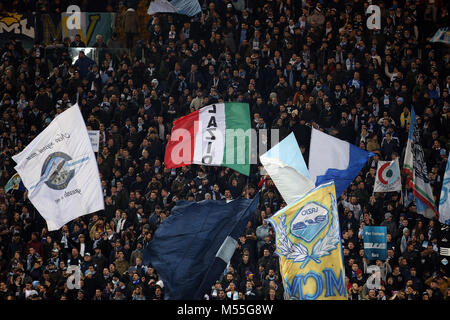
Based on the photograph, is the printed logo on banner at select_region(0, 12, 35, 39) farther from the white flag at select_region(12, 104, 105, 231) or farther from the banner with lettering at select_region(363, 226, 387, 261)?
the banner with lettering at select_region(363, 226, 387, 261)

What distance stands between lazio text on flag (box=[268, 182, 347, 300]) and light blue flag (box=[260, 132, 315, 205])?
2.08 m

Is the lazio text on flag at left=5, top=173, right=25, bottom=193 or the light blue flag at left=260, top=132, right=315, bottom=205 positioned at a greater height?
the light blue flag at left=260, top=132, right=315, bottom=205

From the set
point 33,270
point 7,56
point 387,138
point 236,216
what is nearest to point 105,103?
point 7,56

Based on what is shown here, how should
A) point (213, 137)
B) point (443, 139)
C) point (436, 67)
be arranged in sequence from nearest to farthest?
point (213, 137)
point (443, 139)
point (436, 67)

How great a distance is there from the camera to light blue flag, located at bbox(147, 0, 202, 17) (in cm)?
2436

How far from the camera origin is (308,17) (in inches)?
933

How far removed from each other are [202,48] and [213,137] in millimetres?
4639

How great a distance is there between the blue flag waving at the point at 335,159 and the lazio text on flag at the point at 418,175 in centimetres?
123

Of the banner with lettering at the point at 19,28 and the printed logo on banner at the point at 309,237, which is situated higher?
the banner with lettering at the point at 19,28

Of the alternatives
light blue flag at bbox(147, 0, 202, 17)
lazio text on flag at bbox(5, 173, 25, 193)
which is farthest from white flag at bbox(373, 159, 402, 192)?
lazio text on flag at bbox(5, 173, 25, 193)

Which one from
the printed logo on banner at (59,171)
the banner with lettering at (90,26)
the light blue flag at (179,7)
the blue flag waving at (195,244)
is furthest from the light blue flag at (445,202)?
the banner with lettering at (90,26)

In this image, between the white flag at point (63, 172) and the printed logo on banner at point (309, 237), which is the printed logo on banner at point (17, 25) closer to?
the white flag at point (63, 172)

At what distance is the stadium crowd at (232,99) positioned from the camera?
1780 centimetres

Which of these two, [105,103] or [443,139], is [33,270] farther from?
[443,139]
